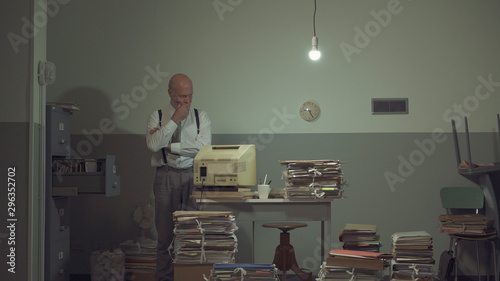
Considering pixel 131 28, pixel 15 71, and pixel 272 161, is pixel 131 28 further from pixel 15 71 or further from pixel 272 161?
pixel 272 161

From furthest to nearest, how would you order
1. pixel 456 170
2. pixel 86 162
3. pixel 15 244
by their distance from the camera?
pixel 456 170
pixel 86 162
pixel 15 244

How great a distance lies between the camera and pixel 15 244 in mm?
4695

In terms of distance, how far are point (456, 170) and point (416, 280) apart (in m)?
2.00

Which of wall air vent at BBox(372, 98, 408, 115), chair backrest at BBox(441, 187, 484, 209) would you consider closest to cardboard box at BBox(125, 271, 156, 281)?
wall air vent at BBox(372, 98, 408, 115)

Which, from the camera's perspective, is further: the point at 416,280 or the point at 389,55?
the point at 389,55

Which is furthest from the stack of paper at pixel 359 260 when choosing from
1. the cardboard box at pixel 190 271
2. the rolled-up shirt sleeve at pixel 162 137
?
the rolled-up shirt sleeve at pixel 162 137

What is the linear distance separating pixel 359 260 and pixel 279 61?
101 inches

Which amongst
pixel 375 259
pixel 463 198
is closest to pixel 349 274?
pixel 375 259

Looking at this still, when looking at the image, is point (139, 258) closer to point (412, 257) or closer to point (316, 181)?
point (316, 181)

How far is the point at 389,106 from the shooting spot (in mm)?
→ 5836

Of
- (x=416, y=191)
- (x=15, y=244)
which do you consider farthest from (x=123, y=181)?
(x=416, y=191)

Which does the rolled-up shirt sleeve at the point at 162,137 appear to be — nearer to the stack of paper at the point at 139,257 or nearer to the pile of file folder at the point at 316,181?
the pile of file folder at the point at 316,181

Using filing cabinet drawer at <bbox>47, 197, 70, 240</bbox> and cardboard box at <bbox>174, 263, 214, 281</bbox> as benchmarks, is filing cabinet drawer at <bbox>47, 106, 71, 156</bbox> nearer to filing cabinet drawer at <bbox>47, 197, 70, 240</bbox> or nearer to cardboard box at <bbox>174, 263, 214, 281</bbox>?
filing cabinet drawer at <bbox>47, 197, 70, 240</bbox>

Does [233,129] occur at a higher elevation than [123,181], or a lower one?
higher
